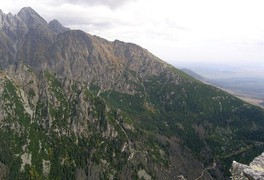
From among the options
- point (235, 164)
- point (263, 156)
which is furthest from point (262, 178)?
point (263, 156)

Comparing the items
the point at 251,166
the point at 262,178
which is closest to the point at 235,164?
the point at 251,166

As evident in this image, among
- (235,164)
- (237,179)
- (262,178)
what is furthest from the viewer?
(235,164)

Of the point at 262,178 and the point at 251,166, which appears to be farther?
the point at 251,166

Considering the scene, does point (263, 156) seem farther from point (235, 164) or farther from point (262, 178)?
point (262, 178)

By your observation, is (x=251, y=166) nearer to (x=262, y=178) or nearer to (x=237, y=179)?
(x=237, y=179)

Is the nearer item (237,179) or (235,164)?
(237,179)

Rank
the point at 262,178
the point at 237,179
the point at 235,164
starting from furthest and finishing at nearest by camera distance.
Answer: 1. the point at 235,164
2. the point at 237,179
3. the point at 262,178

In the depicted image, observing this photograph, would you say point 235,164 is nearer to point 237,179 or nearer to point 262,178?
point 237,179
